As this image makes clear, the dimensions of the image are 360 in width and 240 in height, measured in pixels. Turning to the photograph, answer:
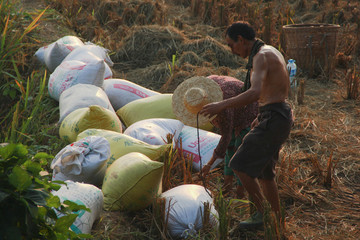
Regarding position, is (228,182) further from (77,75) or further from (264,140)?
(77,75)

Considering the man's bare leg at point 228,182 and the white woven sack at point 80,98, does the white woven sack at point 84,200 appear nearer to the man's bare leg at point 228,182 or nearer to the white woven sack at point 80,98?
the man's bare leg at point 228,182

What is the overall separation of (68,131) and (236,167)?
59.2 inches

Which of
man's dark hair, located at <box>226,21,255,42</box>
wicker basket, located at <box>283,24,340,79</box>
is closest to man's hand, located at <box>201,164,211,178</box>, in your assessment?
man's dark hair, located at <box>226,21,255,42</box>

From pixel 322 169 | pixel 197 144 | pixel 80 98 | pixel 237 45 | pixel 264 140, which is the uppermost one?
pixel 237 45

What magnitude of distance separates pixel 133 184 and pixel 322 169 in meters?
1.59

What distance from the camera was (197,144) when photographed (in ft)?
11.4

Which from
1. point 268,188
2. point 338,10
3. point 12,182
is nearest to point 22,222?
point 12,182

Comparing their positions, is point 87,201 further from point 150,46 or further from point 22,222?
point 150,46

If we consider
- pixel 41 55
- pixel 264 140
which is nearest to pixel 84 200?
pixel 264 140

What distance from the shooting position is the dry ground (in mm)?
2785

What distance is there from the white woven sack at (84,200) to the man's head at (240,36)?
1139 mm

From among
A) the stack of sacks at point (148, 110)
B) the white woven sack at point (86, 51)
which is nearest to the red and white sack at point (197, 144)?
the stack of sacks at point (148, 110)

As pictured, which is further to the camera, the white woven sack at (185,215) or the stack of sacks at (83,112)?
the stack of sacks at (83,112)

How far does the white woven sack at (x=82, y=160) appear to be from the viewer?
8.77ft
